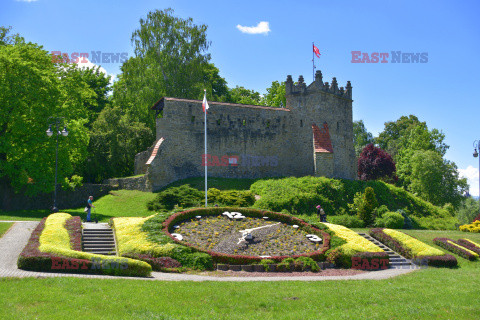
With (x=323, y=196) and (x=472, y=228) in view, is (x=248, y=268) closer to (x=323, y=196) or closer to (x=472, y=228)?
(x=323, y=196)

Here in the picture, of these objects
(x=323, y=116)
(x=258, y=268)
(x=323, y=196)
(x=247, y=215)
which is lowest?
(x=258, y=268)

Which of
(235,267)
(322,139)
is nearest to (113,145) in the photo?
(322,139)

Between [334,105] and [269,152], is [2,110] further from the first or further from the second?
[334,105]

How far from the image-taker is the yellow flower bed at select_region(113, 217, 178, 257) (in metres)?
17.8

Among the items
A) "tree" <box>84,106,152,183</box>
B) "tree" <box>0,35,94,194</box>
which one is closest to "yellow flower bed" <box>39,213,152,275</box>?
"tree" <box>0,35,94,194</box>

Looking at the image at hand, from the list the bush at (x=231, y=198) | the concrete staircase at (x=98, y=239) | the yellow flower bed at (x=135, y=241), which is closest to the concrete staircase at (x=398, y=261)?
the bush at (x=231, y=198)

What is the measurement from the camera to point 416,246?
2142cm

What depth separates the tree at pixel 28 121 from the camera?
92.1ft

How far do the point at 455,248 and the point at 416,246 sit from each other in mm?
2316

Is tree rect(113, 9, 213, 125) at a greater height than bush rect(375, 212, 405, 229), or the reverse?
tree rect(113, 9, 213, 125)

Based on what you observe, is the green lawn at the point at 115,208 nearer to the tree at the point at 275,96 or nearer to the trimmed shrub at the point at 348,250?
the trimmed shrub at the point at 348,250

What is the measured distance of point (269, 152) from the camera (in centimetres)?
3731

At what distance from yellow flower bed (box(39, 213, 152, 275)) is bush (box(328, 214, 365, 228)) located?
15.1 m

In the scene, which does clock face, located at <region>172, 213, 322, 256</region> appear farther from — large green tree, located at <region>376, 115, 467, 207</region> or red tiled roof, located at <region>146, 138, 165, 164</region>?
large green tree, located at <region>376, 115, 467, 207</region>
